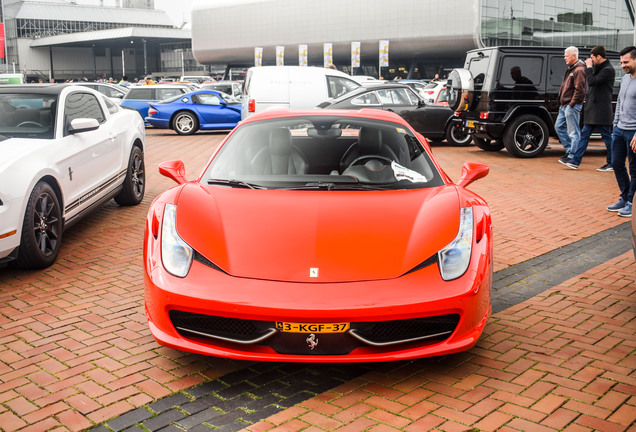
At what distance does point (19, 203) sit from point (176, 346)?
8.35 ft

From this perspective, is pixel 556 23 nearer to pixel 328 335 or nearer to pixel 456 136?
pixel 456 136

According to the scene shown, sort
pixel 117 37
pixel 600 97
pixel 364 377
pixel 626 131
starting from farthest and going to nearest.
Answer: pixel 117 37 < pixel 600 97 < pixel 626 131 < pixel 364 377

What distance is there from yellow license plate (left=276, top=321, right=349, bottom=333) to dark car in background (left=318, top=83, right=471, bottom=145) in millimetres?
12164

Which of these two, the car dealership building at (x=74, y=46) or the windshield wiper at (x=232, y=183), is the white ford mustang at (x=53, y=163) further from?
the car dealership building at (x=74, y=46)

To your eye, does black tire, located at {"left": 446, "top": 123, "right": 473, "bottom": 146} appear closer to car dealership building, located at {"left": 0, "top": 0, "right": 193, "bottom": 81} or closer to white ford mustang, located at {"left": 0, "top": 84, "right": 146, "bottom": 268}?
white ford mustang, located at {"left": 0, "top": 84, "right": 146, "bottom": 268}

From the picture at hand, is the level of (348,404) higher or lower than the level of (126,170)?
lower

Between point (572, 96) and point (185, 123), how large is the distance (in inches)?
481

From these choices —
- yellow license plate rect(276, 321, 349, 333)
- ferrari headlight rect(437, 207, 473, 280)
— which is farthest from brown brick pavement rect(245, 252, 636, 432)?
ferrari headlight rect(437, 207, 473, 280)

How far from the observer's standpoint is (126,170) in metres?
8.22

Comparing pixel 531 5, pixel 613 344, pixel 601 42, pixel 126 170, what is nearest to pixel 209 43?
pixel 531 5

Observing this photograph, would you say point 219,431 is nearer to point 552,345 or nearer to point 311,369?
point 311,369

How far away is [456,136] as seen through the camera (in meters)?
16.7

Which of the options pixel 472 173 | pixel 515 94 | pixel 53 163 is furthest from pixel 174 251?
pixel 515 94

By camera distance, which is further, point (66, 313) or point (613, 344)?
point (66, 313)
